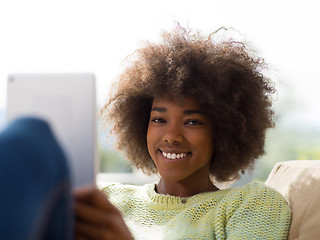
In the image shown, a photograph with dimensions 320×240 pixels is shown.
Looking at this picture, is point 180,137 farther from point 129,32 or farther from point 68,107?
point 129,32

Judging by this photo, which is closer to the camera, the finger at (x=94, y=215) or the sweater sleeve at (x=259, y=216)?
the finger at (x=94, y=215)

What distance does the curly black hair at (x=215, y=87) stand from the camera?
159 cm

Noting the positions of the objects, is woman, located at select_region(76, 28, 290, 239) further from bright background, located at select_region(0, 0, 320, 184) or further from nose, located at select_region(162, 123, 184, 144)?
bright background, located at select_region(0, 0, 320, 184)

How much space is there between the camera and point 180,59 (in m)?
1.62

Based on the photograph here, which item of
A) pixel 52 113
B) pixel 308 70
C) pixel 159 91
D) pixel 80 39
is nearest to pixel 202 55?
pixel 159 91

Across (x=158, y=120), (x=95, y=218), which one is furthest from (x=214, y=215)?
(x=95, y=218)

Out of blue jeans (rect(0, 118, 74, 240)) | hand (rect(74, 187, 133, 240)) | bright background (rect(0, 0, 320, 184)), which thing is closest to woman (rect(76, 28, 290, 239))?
hand (rect(74, 187, 133, 240))

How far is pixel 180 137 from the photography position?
1582 millimetres

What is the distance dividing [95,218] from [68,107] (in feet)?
0.74

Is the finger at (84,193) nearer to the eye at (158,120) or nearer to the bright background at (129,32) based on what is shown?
the eye at (158,120)

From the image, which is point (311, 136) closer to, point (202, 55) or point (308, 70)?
point (308, 70)

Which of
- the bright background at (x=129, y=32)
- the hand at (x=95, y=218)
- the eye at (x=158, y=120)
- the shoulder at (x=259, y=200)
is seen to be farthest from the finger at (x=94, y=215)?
the bright background at (x=129, y=32)

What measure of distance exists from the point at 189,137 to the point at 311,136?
628 centimetres

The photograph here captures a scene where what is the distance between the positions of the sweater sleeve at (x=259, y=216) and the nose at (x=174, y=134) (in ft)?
0.92
